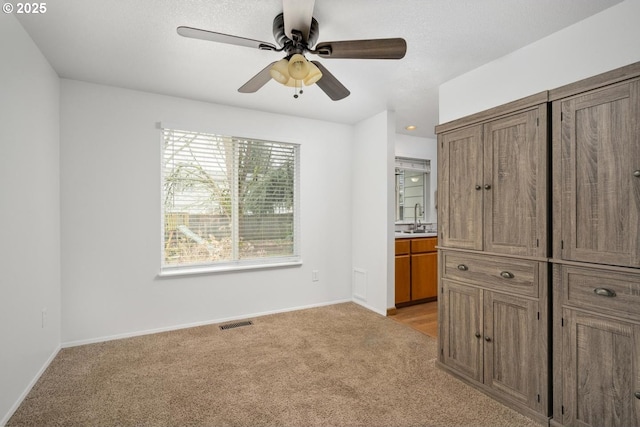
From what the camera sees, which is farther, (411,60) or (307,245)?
(307,245)

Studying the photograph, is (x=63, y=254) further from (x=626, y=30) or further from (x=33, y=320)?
(x=626, y=30)

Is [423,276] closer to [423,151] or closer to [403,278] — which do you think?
[403,278]

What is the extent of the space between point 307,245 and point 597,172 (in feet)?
9.86

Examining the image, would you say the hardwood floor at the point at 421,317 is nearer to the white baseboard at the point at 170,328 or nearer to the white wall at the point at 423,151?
the white baseboard at the point at 170,328

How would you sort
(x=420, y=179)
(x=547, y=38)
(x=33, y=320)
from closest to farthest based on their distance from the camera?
(x=547, y=38) → (x=33, y=320) → (x=420, y=179)

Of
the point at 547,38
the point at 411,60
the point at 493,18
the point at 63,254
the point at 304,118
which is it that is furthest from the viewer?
the point at 304,118

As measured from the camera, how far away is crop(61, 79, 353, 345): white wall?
2.98 m

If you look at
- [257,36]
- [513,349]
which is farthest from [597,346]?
[257,36]

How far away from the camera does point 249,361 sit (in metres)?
2.67

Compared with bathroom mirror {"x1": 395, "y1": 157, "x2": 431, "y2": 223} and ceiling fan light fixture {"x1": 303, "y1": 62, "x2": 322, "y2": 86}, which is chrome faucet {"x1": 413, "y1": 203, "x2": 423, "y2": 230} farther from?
ceiling fan light fixture {"x1": 303, "y1": 62, "x2": 322, "y2": 86}

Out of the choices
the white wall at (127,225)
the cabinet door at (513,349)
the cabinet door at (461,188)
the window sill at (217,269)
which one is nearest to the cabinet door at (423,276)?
the window sill at (217,269)

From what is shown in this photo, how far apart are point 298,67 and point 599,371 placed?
2341 mm

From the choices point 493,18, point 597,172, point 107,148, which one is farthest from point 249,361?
point 493,18

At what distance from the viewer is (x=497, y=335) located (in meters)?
2.18
